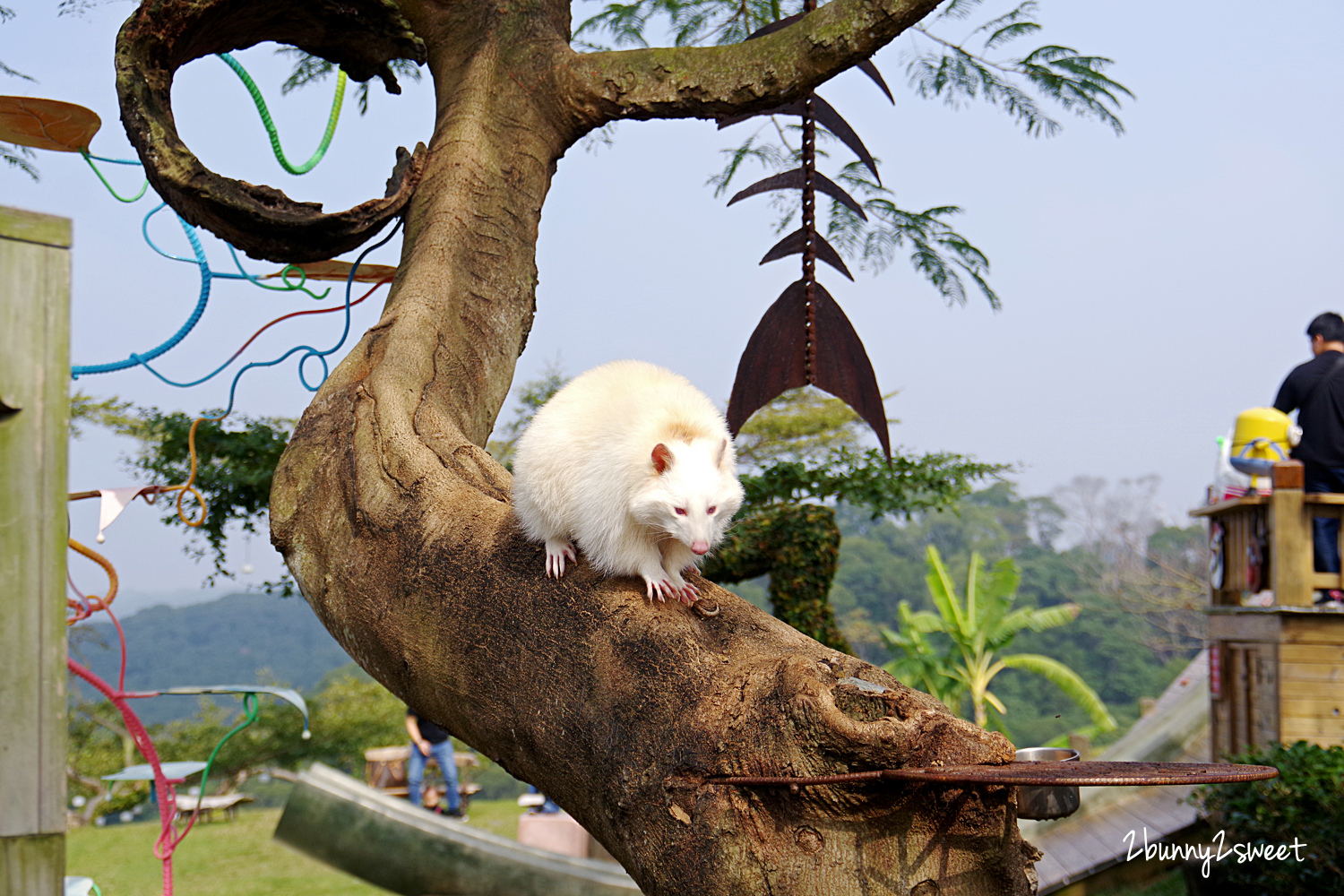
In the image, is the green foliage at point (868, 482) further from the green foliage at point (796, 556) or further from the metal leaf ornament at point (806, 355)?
the metal leaf ornament at point (806, 355)

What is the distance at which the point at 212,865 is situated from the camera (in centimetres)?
937

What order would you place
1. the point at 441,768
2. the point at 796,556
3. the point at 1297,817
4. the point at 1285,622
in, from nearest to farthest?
the point at 1297,817, the point at 1285,622, the point at 441,768, the point at 796,556

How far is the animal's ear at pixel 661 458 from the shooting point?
1.83m

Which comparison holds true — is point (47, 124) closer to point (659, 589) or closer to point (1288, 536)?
point (659, 589)

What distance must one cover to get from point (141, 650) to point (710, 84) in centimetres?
3000

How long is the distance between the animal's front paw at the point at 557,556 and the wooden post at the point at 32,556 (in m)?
0.86

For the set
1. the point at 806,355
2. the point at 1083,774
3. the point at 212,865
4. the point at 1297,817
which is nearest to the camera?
the point at 1083,774

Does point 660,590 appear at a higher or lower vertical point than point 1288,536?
higher

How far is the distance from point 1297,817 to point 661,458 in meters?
6.11

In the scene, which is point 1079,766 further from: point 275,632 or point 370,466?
point 275,632

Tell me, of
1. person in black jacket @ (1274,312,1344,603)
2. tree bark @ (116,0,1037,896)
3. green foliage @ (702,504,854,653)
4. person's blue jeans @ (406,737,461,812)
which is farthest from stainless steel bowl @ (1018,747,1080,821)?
person's blue jeans @ (406,737,461,812)

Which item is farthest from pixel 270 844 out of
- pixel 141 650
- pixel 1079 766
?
pixel 141 650

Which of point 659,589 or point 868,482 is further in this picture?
point 868,482

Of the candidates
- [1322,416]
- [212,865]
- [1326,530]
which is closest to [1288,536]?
[1326,530]
